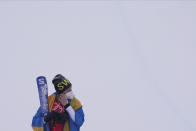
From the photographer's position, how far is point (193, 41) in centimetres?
646

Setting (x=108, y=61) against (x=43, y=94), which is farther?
(x=108, y=61)

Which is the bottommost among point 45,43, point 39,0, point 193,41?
point 193,41

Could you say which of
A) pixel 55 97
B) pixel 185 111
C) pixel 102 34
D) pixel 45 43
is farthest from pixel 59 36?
pixel 55 97

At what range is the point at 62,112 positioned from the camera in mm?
3049

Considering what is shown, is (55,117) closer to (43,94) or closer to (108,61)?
(43,94)

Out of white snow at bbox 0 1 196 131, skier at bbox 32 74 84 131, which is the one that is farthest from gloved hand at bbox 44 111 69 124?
white snow at bbox 0 1 196 131

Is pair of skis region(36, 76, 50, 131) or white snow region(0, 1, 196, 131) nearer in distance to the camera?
pair of skis region(36, 76, 50, 131)

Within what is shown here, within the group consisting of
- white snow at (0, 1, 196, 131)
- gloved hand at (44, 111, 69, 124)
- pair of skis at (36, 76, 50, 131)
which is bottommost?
gloved hand at (44, 111, 69, 124)

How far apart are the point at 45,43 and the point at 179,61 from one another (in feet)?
6.94

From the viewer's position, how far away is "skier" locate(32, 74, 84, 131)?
296cm

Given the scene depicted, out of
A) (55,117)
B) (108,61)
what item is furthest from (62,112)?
(108,61)

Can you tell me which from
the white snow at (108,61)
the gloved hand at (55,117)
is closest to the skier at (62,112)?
the gloved hand at (55,117)

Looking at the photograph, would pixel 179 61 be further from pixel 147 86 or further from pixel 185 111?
pixel 185 111

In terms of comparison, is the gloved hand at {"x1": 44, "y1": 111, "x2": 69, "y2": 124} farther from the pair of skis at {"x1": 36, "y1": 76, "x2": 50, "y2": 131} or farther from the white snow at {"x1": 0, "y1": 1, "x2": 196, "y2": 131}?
the white snow at {"x1": 0, "y1": 1, "x2": 196, "y2": 131}
